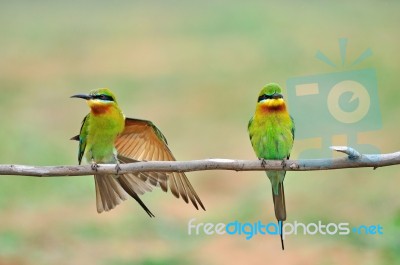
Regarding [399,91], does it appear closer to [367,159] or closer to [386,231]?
[386,231]

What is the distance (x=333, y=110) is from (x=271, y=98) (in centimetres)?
86

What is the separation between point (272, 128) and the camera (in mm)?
2699

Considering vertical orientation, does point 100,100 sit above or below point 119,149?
above

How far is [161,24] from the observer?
4.48 metres

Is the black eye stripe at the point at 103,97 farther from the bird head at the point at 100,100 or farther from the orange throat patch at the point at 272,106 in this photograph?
the orange throat patch at the point at 272,106

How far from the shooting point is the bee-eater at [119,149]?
2.75 metres

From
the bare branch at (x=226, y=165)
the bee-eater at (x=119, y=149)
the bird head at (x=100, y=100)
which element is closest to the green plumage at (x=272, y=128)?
the bare branch at (x=226, y=165)

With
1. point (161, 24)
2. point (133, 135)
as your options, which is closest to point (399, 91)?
point (161, 24)

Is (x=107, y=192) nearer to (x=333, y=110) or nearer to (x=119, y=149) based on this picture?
(x=119, y=149)

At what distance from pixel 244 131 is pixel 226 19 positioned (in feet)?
2.37

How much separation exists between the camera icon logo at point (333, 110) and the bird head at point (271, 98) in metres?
0.60

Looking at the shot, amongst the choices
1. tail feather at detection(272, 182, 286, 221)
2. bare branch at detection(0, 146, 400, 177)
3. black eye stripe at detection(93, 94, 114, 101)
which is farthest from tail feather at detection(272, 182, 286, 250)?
black eye stripe at detection(93, 94, 114, 101)

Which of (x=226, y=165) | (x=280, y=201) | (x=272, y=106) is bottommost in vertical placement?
(x=280, y=201)

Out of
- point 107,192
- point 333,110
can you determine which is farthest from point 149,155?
point 333,110
